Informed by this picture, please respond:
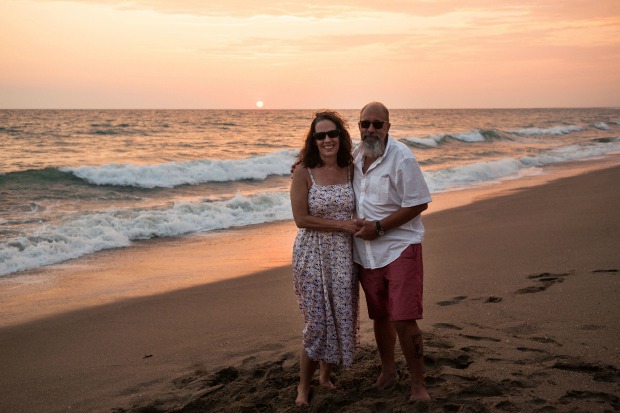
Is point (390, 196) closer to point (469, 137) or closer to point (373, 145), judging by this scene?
point (373, 145)

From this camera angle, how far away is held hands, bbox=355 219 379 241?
394 cm

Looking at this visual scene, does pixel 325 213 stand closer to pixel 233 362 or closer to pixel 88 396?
pixel 233 362

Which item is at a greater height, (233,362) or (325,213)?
(325,213)

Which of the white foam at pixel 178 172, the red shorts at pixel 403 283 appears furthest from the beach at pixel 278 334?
the white foam at pixel 178 172

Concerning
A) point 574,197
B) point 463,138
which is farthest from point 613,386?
point 463,138

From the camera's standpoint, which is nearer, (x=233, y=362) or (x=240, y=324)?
(x=233, y=362)

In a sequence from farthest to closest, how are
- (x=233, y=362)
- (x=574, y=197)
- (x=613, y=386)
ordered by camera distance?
(x=574, y=197) → (x=233, y=362) → (x=613, y=386)

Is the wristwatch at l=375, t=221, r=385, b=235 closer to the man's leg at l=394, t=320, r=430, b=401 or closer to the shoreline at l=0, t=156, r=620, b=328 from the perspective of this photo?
the man's leg at l=394, t=320, r=430, b=401

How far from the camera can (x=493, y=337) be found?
5.06m

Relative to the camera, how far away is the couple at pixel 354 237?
3.95 metres

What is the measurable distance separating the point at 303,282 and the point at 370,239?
546 millimetres

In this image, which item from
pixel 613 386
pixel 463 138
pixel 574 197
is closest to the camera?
pixel 613 386

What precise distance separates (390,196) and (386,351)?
114 cm

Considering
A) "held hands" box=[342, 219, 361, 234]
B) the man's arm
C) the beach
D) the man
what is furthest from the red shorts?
the beach
